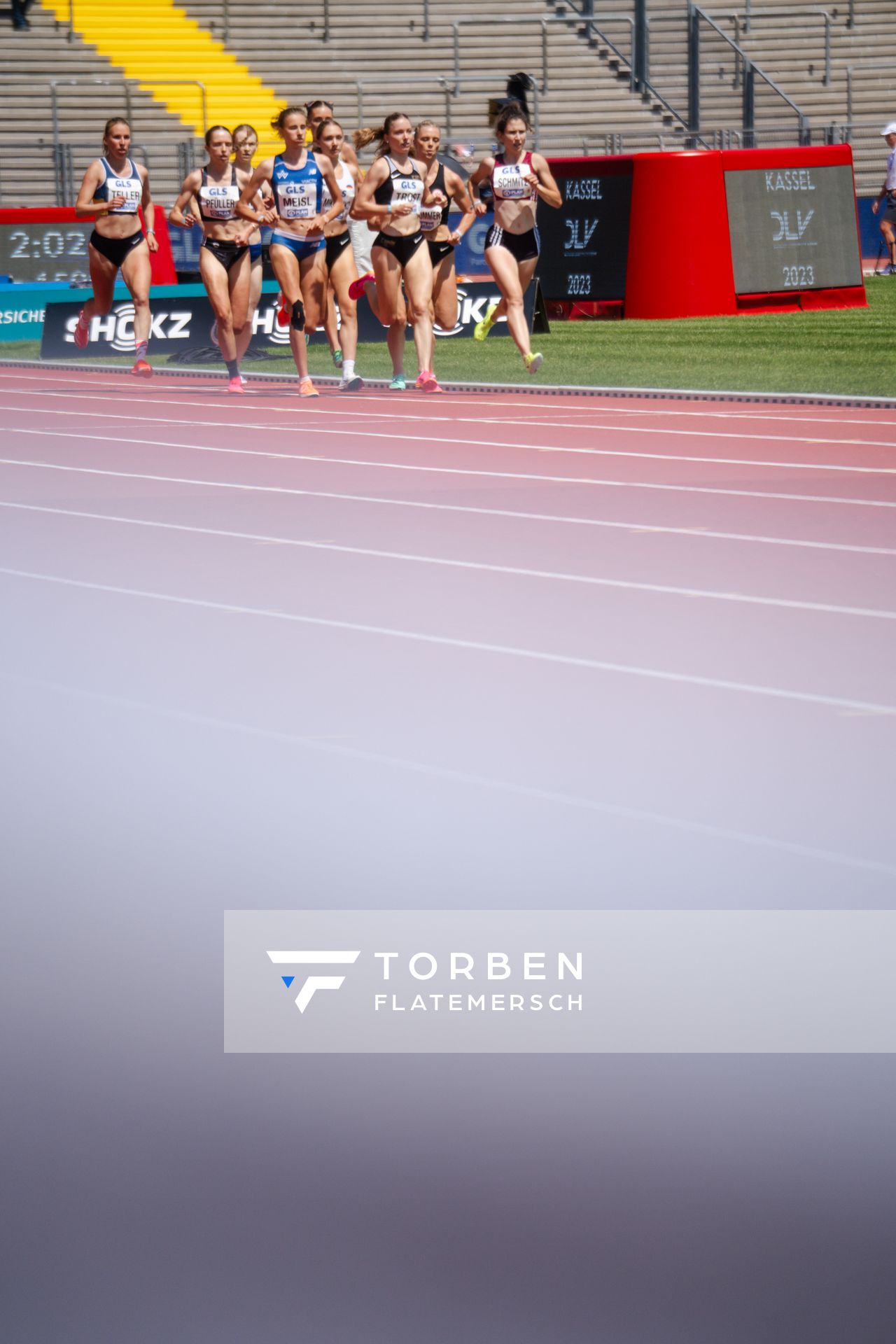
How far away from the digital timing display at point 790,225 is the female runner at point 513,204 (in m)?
6.17

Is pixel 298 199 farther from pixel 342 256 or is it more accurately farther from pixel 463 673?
pixel 463 673

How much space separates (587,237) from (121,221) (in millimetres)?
7128

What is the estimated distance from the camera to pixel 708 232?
76.4 feet

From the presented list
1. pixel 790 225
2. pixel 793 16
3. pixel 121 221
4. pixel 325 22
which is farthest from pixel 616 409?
pixel 793 16

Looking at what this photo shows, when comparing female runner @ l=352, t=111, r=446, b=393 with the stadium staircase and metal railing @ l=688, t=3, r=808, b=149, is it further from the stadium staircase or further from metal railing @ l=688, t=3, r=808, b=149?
metal railing @ l=688, t=3, r=808, b=149

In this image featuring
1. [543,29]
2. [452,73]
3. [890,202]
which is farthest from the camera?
[543,29]

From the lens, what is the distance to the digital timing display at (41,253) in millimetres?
25484

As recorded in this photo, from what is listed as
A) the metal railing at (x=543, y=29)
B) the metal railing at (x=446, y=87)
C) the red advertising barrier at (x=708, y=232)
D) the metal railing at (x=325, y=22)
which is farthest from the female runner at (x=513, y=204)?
the metal railing at (x=325, y=22)

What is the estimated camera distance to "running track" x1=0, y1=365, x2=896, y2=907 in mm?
4723

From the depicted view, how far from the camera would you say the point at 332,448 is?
42.3 feet

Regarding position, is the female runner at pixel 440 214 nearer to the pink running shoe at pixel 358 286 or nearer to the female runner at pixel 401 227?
the female runner at pixel 401 227

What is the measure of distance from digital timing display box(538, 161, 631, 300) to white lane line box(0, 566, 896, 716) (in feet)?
52.2

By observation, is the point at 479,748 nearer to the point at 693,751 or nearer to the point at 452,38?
the point at 693,751

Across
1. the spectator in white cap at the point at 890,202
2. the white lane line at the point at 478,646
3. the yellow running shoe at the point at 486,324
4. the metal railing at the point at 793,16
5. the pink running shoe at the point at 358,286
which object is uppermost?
the metal railing at the point at 793,16
